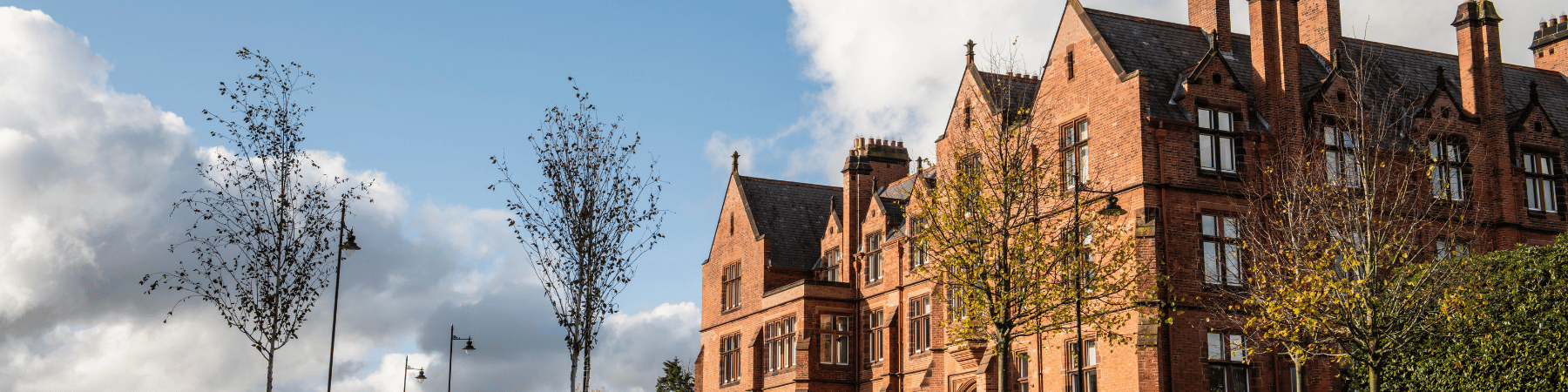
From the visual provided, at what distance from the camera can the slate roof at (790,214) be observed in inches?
1891

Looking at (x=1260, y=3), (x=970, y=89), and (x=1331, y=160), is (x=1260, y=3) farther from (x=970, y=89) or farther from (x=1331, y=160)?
(x=970, y=89)

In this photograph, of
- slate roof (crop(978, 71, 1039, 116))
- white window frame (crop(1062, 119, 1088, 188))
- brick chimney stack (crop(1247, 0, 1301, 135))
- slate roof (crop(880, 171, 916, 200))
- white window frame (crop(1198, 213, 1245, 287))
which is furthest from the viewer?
slate roof (crop(880, 171, 916, 200))

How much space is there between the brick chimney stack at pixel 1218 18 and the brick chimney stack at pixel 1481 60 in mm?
6250

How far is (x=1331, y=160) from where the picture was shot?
103ft

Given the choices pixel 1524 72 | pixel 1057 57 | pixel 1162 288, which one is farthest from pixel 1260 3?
pixel 1524 72

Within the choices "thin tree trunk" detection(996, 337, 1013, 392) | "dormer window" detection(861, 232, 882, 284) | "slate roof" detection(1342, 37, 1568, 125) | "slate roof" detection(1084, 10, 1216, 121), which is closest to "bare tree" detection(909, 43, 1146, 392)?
"thin tree trunk" detection(996, 337, 1013, 392)

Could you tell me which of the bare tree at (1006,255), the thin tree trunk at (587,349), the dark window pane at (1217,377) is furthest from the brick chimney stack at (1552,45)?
the thin tree trunk at (587,349)

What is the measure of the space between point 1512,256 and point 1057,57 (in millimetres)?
10912

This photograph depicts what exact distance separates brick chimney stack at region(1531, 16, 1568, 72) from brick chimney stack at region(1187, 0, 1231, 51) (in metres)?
14.1

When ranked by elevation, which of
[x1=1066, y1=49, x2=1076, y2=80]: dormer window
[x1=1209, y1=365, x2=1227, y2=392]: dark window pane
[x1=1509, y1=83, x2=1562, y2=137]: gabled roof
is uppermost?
[x1=1066, y1=49, x2=1076, y2=80]: dormer window

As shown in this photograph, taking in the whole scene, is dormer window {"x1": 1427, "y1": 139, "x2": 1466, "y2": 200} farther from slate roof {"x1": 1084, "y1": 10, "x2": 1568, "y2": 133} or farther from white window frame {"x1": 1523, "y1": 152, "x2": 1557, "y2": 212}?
white window frame {"x1": 1523, "y1": 152, "x2": 1557, "y2": 212}

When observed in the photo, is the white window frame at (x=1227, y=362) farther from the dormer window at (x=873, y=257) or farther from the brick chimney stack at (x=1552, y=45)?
the brick chimney stack at (x=1552, y=45)

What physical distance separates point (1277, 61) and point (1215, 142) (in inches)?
122

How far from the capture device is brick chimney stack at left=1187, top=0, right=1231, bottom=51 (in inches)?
1303
